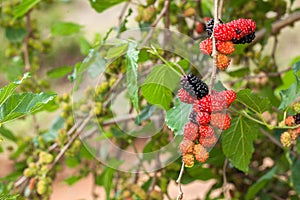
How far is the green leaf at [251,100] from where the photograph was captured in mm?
715

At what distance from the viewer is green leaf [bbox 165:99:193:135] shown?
67cm

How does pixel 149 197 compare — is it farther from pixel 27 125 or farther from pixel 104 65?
pixel 27 125

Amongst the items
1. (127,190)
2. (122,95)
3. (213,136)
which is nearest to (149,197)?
(127,190)

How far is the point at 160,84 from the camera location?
792 mm

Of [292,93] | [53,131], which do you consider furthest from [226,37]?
[53,131]

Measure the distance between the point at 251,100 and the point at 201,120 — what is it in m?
0.15

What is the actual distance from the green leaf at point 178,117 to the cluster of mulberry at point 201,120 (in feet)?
0.14

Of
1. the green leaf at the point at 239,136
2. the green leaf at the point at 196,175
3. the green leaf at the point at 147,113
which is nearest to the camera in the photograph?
the green leaf at the point at 239,136

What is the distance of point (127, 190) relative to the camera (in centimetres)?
109

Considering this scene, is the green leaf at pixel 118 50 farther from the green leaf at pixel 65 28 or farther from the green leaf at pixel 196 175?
the green leaf at pixel 65 28

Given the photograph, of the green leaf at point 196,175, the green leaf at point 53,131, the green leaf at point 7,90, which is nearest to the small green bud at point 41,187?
the green leaf at point 53,131

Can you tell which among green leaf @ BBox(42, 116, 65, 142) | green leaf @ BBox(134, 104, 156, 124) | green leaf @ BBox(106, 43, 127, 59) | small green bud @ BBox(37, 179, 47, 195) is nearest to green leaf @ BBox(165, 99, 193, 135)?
green leaf @ BBox(106, 43, 127, 59)

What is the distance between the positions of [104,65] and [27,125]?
2.56 metres

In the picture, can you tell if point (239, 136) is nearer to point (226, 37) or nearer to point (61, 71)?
point (226, 37)
